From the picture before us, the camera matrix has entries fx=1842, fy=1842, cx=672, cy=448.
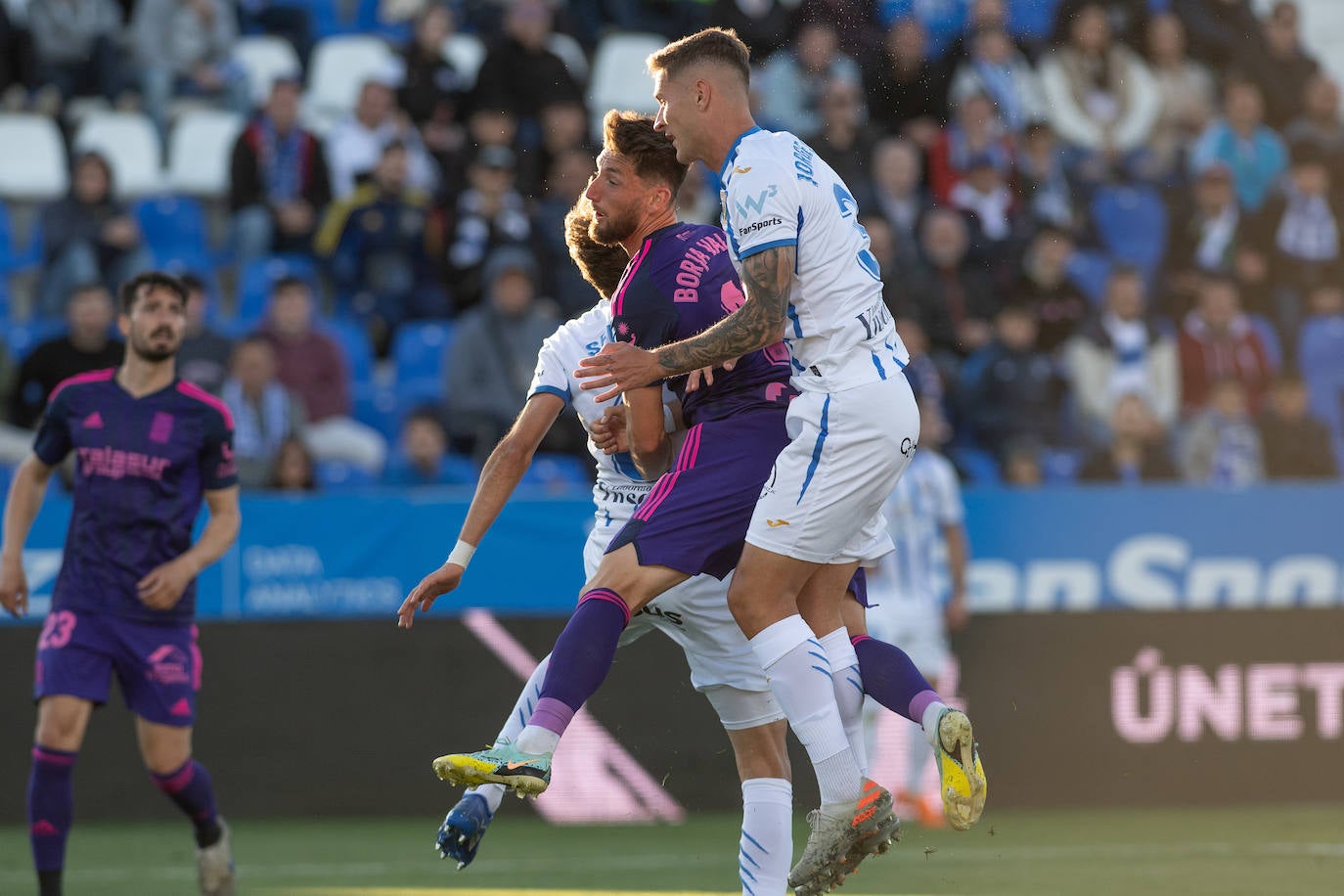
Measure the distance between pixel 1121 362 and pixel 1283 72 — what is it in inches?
154

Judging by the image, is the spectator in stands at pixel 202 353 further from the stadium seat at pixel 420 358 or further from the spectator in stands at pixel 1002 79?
the spectator in stands at pixel 1002 79

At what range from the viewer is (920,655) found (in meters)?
10.3

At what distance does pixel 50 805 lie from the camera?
7172mm

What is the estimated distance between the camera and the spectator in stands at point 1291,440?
12.7m

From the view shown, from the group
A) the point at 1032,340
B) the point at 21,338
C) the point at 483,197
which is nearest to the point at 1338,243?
the point at 1032,340

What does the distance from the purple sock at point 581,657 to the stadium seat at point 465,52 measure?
31.3 ft

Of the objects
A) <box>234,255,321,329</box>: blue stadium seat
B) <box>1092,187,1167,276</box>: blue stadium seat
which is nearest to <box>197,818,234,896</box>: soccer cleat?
<box>234,255,321,329</box>: blue stadium seat

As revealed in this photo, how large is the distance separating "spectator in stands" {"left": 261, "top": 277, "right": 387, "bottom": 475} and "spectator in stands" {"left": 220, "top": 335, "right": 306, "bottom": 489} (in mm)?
204

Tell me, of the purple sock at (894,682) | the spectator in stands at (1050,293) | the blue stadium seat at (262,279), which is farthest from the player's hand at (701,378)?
the blue stadium seat at (262,279)

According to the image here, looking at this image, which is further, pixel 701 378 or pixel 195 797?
pixel 195 797

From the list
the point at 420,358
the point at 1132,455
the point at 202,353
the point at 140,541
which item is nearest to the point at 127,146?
the point at 202,353

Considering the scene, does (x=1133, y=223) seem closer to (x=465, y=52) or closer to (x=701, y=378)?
(x=465, y=52)

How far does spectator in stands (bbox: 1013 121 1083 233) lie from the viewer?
13.7 metres

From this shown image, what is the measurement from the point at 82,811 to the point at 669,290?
5.92 meters
